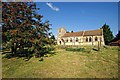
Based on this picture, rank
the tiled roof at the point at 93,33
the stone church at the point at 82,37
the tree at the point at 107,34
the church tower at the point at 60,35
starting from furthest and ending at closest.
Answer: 1. the church tower at the point at 60,35
2. the tree at the point at 107,34
3. the tiled roof at the point at 93,33
4. the stone church at the point at 82,37

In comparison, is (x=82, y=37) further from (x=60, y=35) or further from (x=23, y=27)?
(x=23, y=27)

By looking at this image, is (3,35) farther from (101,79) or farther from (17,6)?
(101,79)

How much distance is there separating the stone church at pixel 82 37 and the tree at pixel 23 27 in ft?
129

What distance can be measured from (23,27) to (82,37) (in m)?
47.8

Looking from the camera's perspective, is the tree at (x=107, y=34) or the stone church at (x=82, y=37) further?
the tree at (x=107, y=34)

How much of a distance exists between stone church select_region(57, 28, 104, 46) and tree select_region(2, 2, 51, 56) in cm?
3945

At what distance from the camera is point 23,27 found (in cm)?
2825

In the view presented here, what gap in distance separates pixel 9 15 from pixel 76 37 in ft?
161

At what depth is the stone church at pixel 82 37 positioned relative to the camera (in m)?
68.3

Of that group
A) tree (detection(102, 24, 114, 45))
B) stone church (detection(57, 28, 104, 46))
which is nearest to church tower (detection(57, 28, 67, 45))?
stone church (detection(57, 28, 104, 46))

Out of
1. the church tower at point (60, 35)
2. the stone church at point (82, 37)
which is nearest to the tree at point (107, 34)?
the stone church at point (82, 37)

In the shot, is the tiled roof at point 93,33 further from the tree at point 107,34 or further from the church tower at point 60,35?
the church tower at point 60,35

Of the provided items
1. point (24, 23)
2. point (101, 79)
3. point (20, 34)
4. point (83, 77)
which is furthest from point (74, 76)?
point (24, 23)

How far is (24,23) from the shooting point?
94.7 feet
